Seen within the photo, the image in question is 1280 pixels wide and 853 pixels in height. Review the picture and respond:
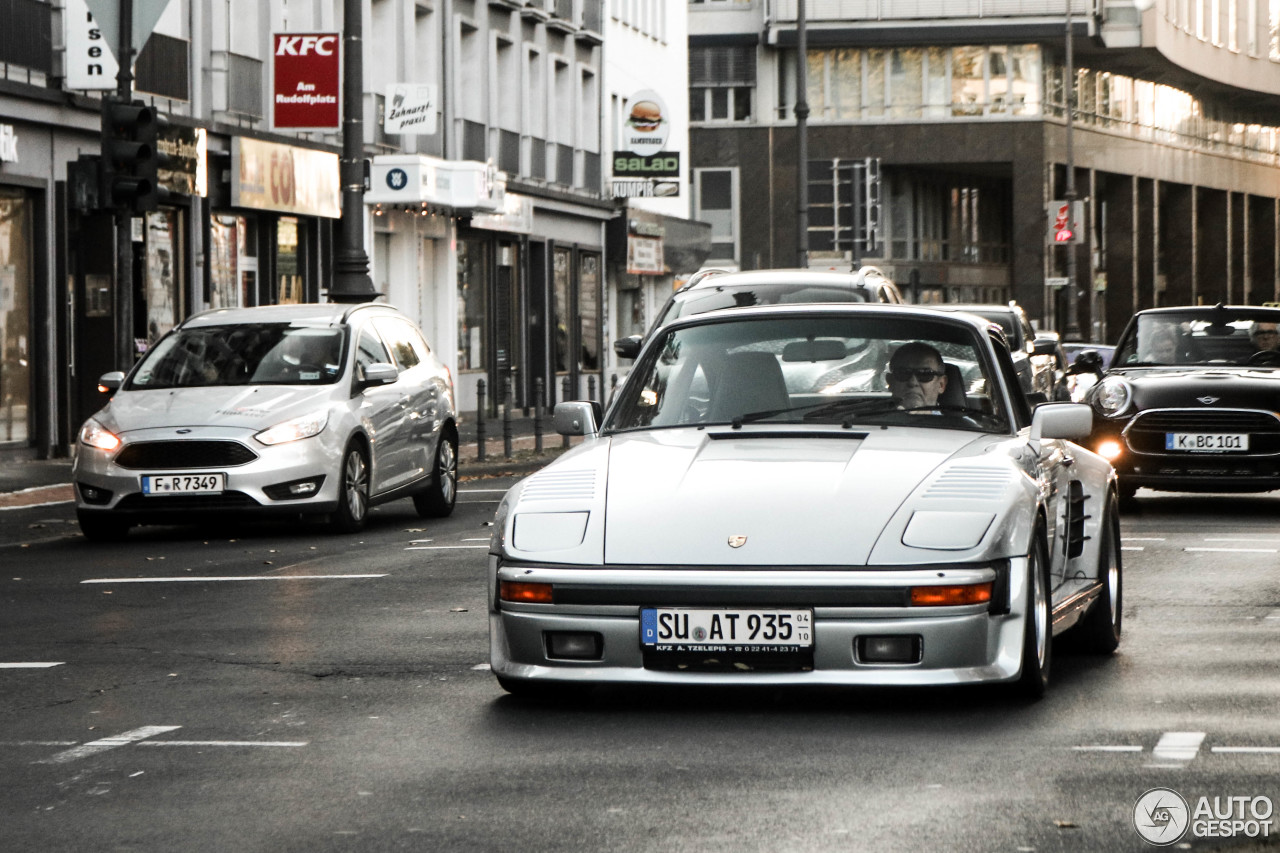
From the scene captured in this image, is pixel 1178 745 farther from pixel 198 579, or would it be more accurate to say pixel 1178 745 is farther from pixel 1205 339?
pixel 1205 339

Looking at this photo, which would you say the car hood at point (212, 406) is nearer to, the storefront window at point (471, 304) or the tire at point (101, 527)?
the tire at point (101, 527)

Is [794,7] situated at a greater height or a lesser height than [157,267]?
greater

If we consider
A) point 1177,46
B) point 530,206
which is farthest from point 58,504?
point 1177,46

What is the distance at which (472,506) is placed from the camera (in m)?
19.8

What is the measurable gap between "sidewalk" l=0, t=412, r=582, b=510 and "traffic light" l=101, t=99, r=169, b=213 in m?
2.70

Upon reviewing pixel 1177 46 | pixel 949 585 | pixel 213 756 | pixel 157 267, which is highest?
Answer: pixel 1177 46

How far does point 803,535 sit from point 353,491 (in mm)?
9606

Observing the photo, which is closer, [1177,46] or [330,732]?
[330,732]

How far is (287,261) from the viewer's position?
33656mm

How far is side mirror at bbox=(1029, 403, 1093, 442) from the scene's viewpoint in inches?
340

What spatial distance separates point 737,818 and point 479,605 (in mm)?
5560

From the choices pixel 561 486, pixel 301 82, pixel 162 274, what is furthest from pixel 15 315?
pixel 561 486

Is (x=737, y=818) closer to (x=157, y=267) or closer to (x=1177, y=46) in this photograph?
(x=157, y=267)

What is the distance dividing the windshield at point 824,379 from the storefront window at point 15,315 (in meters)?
18.1
